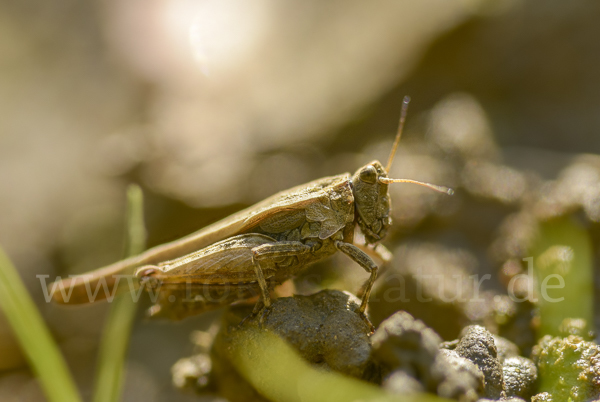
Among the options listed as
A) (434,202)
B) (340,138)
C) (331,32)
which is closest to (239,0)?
(331,32)

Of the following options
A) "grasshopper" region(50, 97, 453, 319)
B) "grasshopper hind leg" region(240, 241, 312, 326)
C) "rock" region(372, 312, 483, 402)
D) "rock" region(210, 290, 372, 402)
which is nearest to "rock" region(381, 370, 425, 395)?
"rock" region(372, 312, 483, 402)

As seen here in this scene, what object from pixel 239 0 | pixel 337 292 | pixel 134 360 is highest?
pixel 239 0

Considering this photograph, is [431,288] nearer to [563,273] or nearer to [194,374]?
[563,273]

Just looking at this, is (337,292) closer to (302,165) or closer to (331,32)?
(302,165)

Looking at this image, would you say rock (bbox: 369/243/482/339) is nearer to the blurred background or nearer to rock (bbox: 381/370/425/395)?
the blurred background

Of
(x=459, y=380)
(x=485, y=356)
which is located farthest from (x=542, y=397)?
(x=459, y=380)

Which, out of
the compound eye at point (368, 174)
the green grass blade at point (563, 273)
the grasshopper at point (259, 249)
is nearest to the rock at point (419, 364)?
the grasshopper at point (259, 249)

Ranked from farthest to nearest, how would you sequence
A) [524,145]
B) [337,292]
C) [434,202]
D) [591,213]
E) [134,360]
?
[524,145] → [434,202] → [134,360] → [591,213] → [337,292]
